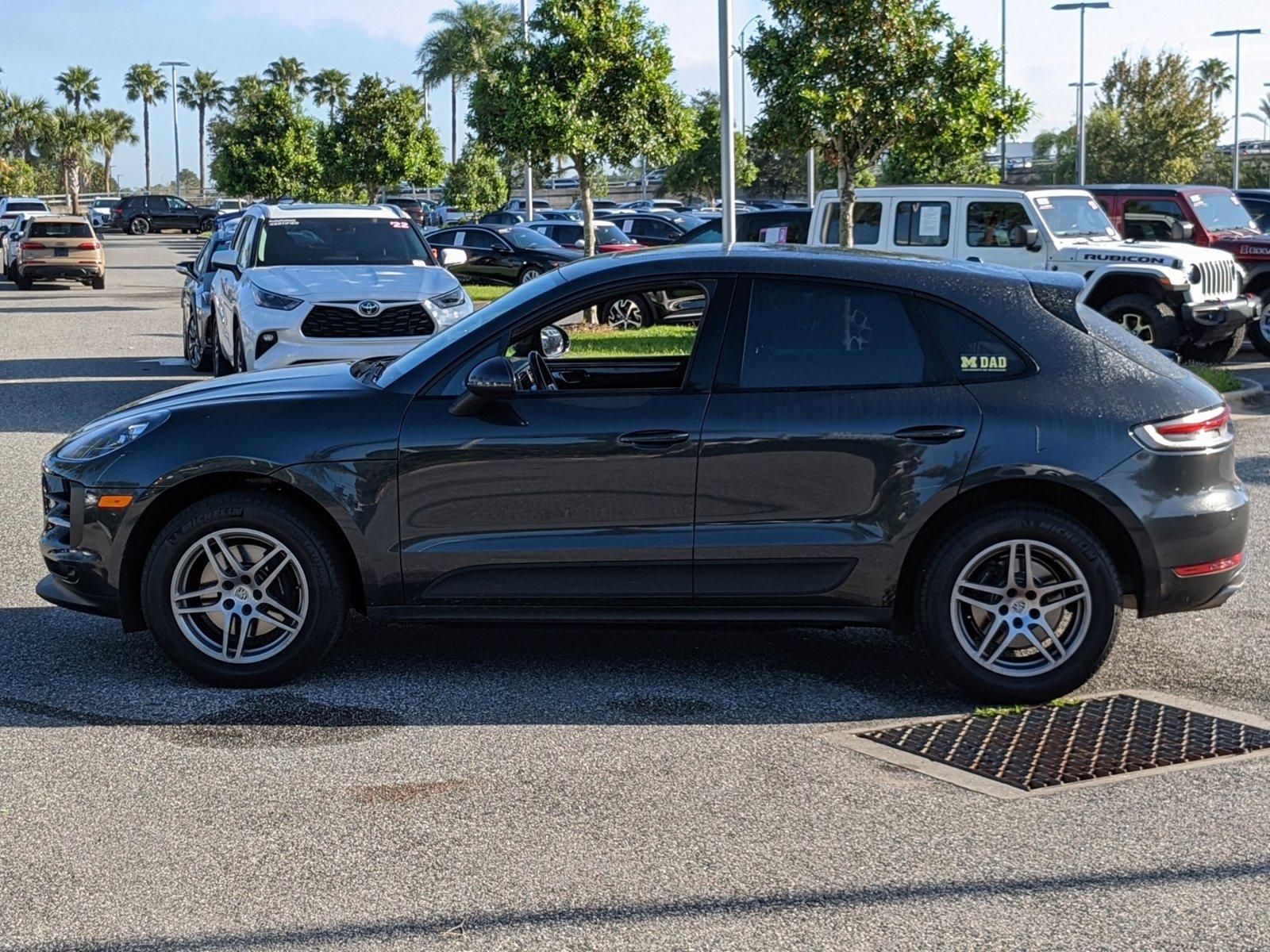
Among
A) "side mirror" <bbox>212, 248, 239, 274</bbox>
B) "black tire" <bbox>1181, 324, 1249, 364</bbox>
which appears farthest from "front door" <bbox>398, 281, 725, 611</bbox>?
"black tire" <bbox>1181, 324, 1249, 364</bbox>

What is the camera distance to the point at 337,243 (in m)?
14.8

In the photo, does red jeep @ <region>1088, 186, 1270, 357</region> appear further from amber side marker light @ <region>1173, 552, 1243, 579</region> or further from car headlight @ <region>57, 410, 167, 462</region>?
car headlight @ <region>57, 410, 167, 462</region>

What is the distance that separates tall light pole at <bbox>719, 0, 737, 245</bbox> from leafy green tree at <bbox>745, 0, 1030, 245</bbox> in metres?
1.55

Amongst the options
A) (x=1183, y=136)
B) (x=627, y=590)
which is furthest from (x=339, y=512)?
(x=1183, y=136)

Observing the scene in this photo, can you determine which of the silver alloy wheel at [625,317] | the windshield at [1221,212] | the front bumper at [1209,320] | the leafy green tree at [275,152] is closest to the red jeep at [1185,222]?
the windshield at [1221,212]

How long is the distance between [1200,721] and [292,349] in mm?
9254

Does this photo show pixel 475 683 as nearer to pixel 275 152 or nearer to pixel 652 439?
pixel 652 439

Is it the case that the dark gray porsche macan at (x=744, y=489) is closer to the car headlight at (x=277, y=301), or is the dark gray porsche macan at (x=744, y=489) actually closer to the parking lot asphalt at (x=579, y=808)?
the parking lot asphalt at (x=579, y=808)

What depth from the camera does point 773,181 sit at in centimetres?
7669

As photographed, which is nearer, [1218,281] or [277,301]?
[277,301]

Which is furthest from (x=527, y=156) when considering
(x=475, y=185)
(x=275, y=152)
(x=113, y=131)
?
(x=113, y=131)

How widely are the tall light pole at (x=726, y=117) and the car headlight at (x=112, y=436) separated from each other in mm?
12892

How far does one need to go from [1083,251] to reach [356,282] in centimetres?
747

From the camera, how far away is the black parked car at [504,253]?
30.9m
